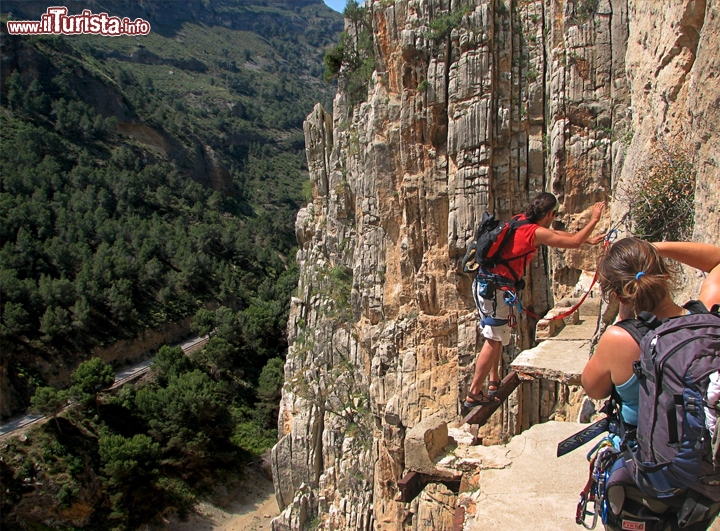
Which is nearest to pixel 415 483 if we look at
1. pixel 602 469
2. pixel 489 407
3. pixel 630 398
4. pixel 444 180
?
pixel 489 407

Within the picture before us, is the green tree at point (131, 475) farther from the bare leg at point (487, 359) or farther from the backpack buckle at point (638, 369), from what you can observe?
the backpack buckle at point (638, 369)

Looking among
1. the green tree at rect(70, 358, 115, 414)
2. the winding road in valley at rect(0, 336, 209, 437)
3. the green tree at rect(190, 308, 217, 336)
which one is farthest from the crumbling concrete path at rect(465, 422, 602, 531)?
the green tree at rect(190, 308, 217, 336)

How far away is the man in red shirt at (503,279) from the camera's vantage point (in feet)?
14.3

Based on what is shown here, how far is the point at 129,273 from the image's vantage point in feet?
94.0

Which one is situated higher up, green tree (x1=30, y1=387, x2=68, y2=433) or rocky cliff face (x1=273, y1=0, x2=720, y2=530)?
rocky cliff face (x1=273, y1=0, x2=720, y2=530)

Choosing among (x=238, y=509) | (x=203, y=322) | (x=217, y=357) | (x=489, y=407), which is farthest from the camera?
(x=203, y=322)

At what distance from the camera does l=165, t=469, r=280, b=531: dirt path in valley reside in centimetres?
1966

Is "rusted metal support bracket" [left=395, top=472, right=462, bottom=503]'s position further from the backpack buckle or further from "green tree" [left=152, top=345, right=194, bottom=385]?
"green tree" [left=152, top=345, right=194, bottom=385]

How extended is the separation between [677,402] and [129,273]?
98.4 ft

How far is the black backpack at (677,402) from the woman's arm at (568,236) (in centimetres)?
179

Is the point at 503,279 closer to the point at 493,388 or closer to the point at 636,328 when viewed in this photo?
the point at 493,388

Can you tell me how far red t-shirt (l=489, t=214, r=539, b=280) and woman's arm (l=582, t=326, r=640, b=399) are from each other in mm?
2111

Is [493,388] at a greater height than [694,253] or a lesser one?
lesser

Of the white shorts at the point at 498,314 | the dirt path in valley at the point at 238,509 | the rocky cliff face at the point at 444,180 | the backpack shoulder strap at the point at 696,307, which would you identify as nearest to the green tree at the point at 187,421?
the dirt path in valley at the point at 238,509
